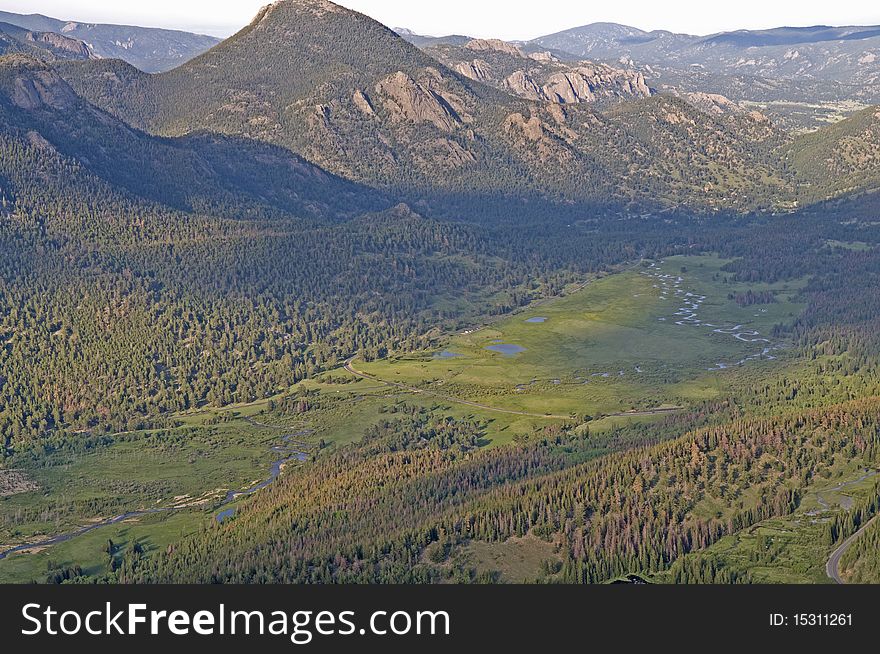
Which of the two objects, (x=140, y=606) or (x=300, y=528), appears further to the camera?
(x=300, y=528)

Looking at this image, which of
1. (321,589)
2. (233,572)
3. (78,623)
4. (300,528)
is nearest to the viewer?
(78,623)

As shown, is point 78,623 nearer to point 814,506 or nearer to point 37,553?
point 37,553

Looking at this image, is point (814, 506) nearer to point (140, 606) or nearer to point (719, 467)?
point (719, 467)

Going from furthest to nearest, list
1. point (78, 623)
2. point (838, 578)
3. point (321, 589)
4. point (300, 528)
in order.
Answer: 1. point (300, 528)
2. point (838, 578)
3. point (321, 589)
4. point (78, 623)

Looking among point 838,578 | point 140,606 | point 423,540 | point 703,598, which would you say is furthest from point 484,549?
point 140,606

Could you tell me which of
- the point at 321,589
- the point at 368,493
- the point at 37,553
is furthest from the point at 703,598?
the point at 37,553

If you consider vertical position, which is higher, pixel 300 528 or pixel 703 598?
pixel 703 598
